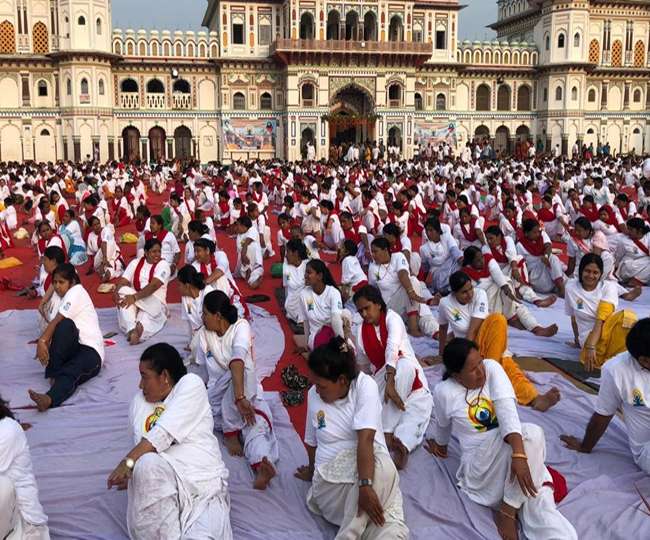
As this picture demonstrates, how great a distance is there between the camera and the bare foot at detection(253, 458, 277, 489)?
4101 mm

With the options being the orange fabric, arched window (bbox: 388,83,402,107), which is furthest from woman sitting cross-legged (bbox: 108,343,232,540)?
arched window (bbox: 388,83,402,107)

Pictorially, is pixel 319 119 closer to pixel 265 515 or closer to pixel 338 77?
pixel 338 77

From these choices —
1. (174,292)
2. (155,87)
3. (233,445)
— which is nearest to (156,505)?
(233,445)

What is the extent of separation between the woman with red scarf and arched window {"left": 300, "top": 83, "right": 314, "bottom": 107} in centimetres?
2694

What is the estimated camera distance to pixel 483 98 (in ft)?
128

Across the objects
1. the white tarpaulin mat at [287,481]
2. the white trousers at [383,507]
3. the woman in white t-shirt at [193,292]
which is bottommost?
the white tarpaulin mat at [287,481]

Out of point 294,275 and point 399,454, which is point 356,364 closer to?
point 399,454

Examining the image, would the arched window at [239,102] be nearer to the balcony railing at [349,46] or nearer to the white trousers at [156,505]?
the balcony railing at [349,46]

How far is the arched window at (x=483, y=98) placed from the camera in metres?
38.8

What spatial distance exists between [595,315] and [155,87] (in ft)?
107

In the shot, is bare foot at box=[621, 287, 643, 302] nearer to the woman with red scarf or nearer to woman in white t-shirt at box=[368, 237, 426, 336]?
the woman with red scarf

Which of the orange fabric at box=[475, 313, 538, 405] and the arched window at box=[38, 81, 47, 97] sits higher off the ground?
the arched window at box=[38, 81, 47, 97]

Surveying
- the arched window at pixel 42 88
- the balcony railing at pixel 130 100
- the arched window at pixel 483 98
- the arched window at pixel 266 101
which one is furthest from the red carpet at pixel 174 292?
the arched window at pixel 483 98

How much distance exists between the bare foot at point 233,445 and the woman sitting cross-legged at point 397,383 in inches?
38.3
